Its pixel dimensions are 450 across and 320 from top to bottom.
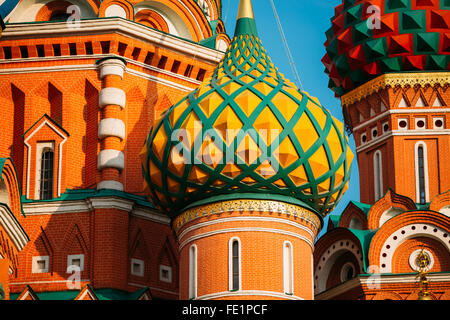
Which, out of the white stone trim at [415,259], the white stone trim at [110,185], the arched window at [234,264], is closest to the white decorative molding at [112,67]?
the white stone trim at [110,185]

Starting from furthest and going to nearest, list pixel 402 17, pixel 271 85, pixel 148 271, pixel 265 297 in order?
1. pixel 402 17
2. pixel 148 271
3. pixel 271 85
4. pixel 265 297

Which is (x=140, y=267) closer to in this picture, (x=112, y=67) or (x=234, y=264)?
(x=234, y=264)

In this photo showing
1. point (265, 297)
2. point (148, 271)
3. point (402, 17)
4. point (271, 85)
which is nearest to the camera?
point (265, 297)

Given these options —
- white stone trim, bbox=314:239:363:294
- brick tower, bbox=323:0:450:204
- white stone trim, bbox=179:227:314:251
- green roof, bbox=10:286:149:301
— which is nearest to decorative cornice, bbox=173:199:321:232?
white stone trim, bbox=179:227:314:251

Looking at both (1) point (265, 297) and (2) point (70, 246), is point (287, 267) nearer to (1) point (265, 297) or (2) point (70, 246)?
(1) point (265, 297)

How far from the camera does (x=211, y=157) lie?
18.7 metres

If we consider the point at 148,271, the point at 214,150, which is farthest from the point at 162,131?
the point at 148,271

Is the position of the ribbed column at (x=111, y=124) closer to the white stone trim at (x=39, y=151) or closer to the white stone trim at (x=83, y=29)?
the white stone trim at (x=83, y=29)

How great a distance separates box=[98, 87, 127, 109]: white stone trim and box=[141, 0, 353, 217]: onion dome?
206 cm

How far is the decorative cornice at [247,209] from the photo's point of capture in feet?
61.9

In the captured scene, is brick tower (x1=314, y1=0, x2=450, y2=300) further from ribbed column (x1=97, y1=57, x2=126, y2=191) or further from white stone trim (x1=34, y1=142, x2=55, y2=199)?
white stone trim (x1=34, y1=142, x2=55, y2=199)

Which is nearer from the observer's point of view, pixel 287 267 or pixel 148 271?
pixel 287 267

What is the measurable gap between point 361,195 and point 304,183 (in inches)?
232

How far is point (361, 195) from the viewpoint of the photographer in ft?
81.7
